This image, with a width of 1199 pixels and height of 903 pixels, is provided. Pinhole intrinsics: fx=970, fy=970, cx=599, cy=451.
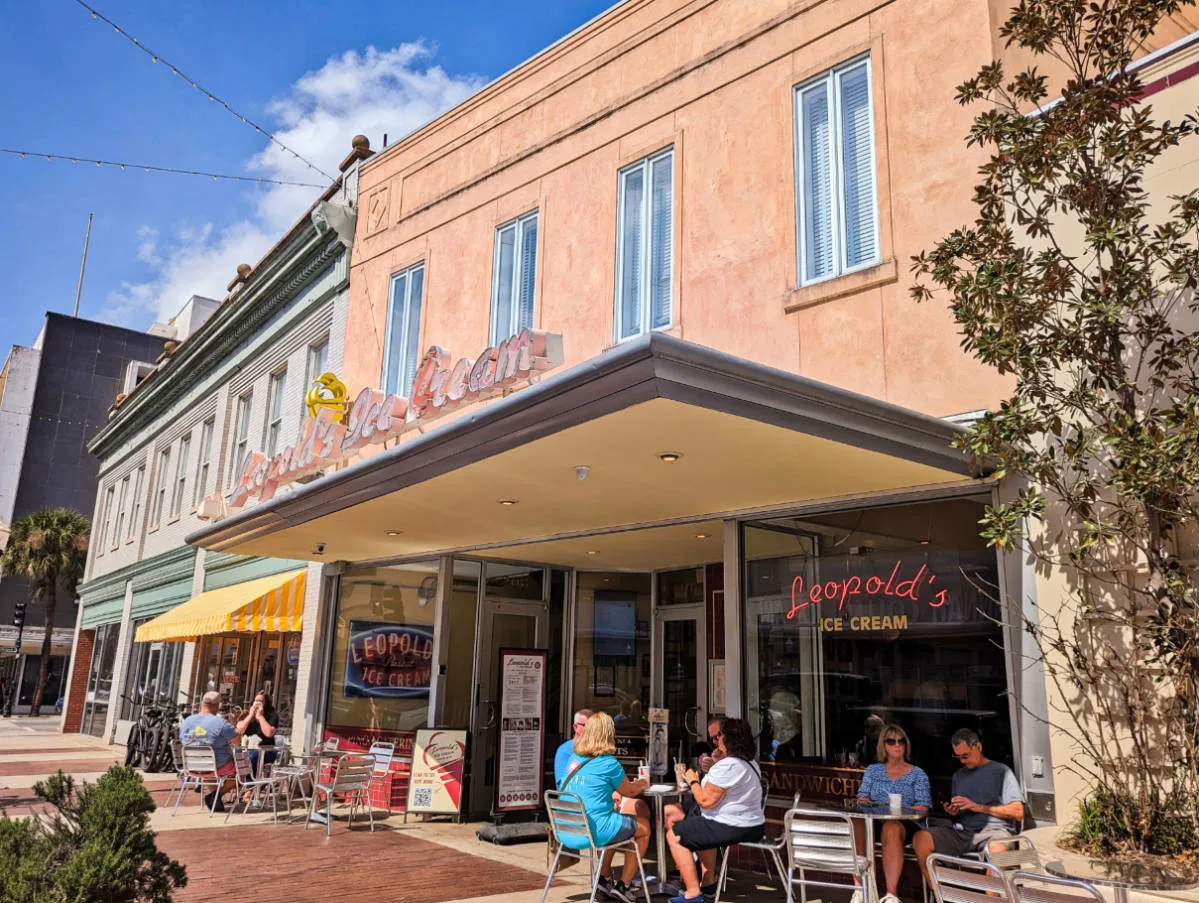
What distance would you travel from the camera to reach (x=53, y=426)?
48438 millimetres

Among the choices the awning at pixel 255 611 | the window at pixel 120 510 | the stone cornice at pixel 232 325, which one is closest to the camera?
the awning at pixel 255 611

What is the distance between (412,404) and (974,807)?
7.37m

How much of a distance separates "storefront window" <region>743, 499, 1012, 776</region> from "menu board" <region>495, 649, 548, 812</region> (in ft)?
11.5

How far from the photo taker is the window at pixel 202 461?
21.3 meters

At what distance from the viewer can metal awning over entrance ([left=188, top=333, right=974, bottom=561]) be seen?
550 centimetres

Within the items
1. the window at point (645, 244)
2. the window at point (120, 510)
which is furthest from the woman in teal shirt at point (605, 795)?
the window at point (120, 510)

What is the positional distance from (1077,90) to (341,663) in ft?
38.3

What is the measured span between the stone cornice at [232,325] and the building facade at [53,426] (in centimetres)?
2306

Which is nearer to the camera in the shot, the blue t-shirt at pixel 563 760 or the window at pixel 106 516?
the blue t-shirt at pixel 563 760

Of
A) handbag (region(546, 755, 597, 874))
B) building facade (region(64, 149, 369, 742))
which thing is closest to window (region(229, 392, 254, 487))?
building facade (region(64, 149, 369, 742))

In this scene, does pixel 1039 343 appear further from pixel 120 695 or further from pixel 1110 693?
pixel 120 695

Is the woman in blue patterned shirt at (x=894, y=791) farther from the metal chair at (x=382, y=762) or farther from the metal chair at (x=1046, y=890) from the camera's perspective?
the metal chair at (x=382, y=762)

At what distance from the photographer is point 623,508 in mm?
9070

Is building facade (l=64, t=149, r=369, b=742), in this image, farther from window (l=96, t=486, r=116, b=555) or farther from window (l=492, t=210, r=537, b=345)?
window (l=492, t=210, r=537, b=345)
